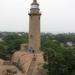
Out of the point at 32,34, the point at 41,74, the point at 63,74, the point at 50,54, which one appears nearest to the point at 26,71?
the point at 41,74

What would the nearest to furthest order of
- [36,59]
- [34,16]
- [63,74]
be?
[63,74] < [36,59] < [34,16]

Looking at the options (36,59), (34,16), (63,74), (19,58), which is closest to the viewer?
(63,74)

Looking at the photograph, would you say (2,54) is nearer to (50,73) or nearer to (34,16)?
(34,16)

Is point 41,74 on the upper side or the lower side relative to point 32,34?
lower

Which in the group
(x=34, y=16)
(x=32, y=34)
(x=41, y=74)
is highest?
(x=34, y=16)

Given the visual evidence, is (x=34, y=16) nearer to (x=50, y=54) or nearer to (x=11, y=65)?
(x=50, y=54)

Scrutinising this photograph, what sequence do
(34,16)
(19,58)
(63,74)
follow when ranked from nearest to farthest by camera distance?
(63,74) < (19,58) < (34,16)

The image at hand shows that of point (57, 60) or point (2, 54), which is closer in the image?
point (57, 60)

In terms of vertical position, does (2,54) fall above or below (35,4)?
below

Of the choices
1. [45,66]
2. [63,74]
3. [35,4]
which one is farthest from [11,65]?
[35,4]
